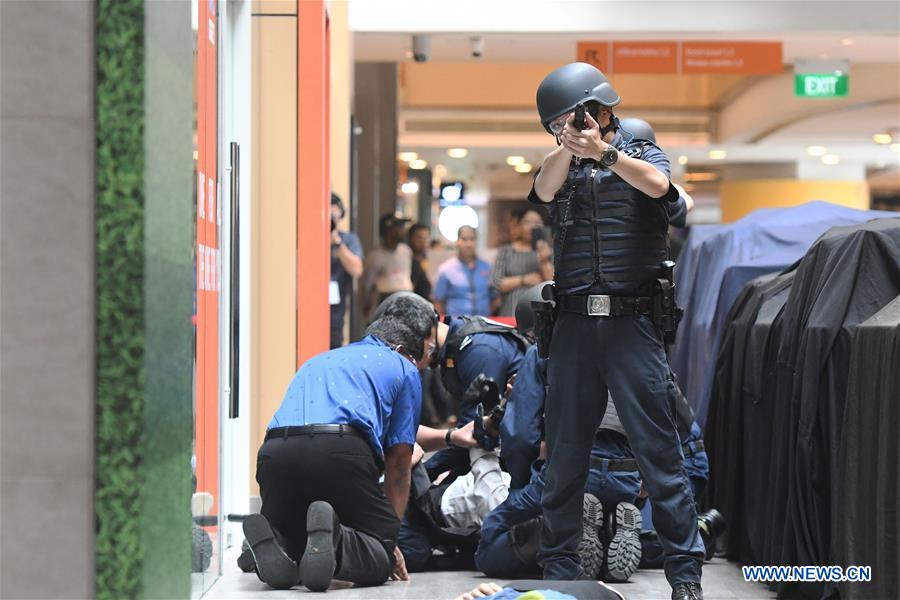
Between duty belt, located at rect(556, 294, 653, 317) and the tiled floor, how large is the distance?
3.65 ft

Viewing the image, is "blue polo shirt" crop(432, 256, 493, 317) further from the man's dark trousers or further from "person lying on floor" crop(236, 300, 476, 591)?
the man's dark trousers

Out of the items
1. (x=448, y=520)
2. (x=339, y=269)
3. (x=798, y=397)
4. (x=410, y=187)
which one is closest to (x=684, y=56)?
(x=339, y=269)

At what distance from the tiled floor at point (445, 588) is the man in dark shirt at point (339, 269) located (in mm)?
3674

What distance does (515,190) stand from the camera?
29312 millimetres

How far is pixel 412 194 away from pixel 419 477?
661 inches


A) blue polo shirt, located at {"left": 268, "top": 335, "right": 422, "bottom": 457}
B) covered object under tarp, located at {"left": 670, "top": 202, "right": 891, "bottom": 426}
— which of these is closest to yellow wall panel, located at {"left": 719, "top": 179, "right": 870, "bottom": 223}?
covered object under tarp, located at {"left": 670, "top": 202, "right": 891, "bottom": 426}

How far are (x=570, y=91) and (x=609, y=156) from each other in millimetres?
294

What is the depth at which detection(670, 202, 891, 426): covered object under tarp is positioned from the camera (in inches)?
277

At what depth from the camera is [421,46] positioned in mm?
12227

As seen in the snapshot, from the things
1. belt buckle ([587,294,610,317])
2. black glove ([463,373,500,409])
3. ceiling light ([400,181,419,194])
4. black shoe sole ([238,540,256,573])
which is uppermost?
ceiling light ([400,181,419,194])

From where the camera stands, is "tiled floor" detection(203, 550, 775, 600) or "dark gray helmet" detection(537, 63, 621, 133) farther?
"tiled floor" detection(203, 550, 775, 600)

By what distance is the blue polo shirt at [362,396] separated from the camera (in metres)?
4.90

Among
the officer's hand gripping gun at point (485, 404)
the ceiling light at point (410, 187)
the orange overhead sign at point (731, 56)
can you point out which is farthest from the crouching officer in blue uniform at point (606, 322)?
the ceiling light at point (410, 187)

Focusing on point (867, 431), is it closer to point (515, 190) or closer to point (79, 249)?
point (79, 249)
